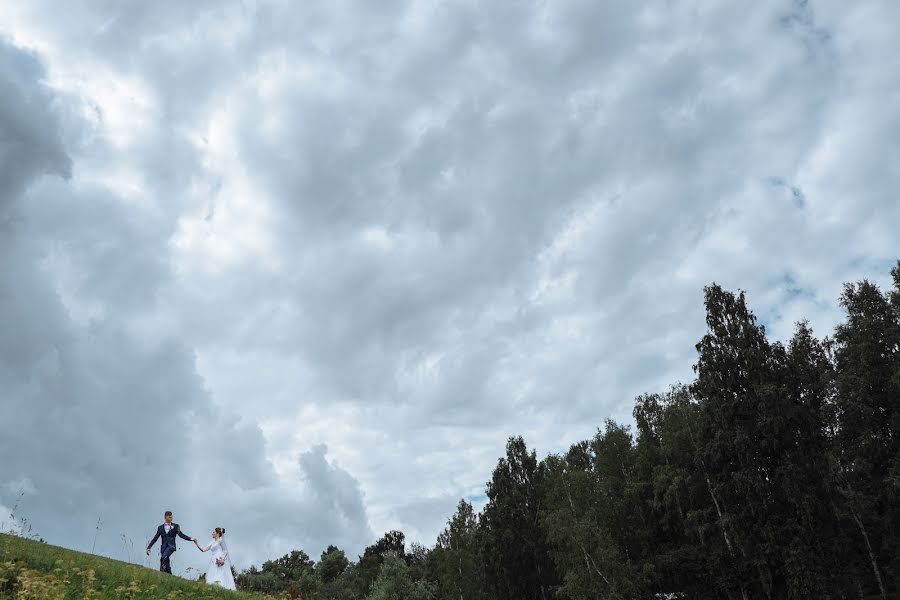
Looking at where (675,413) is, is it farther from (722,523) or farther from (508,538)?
(508,538)

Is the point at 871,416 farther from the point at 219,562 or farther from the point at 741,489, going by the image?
the point at 219,562

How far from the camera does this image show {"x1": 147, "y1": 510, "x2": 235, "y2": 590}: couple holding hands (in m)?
18.6

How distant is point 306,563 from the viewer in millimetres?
135625

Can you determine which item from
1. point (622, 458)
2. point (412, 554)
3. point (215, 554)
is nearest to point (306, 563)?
point (412, 554)

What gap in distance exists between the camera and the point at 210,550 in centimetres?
1959

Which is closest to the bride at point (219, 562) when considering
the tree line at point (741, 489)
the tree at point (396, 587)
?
the tree line at point (741, 489)

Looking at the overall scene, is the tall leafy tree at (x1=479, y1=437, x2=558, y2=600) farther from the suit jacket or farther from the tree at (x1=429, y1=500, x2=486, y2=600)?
the suit jacket

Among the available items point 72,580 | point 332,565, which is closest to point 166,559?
point 72,580

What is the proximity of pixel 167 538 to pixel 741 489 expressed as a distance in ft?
134

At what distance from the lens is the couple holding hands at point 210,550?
61.0 feet

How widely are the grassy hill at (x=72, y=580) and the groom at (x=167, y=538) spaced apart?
116 inches

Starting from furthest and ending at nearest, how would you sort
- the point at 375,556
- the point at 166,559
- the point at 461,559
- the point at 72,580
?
the point at 375,556 → the point at 461,559 → the point at 166,559 → the point at 72,580

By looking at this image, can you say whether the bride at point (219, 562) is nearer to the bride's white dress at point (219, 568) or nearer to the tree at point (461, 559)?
the bride's white dress at point (219, 568)

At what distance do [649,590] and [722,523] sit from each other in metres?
10.8
